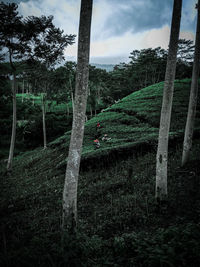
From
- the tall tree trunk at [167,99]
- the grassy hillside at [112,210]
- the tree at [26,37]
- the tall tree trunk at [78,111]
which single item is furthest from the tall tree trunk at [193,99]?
the tree at [26,37]

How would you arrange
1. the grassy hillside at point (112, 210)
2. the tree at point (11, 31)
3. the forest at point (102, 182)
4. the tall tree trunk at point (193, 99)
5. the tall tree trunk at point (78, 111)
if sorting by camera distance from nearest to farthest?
1. the grassy hillside at point (112, 210)
2. the forest at point (102, 182)
3. the tall tree trunk at point (78, 111)
4. the tall tree trunk at point (193, 99)
5. the tree at point (11, 31)

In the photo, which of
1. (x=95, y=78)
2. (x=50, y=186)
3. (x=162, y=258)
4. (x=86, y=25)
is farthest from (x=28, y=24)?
(x=95, y=78)

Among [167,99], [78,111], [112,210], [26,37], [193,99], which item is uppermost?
[26,37]

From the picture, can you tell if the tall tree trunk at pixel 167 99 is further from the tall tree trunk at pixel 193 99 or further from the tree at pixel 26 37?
the tree at pixel 26 37

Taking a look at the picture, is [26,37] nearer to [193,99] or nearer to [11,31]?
[11,31]

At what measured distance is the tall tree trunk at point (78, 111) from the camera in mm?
3740

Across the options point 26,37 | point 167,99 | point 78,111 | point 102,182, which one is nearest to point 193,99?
point 167,99

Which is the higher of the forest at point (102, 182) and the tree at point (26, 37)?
the tree at point (26, 37)

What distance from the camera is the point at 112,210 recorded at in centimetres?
526

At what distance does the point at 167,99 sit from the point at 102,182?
5078 mm

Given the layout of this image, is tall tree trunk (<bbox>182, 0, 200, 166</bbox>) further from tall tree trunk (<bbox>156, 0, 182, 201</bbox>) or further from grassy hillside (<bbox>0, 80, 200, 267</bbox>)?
tall tree trunk (<bbox>156, 0, 182, 201</bbox>)

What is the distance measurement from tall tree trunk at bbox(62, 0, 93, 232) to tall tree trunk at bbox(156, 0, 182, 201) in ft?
8.41

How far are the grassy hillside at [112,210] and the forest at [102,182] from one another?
0.02m

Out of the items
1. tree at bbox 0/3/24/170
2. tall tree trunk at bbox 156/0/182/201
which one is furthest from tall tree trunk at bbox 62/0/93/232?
tree at bbox 0/3/24/170
